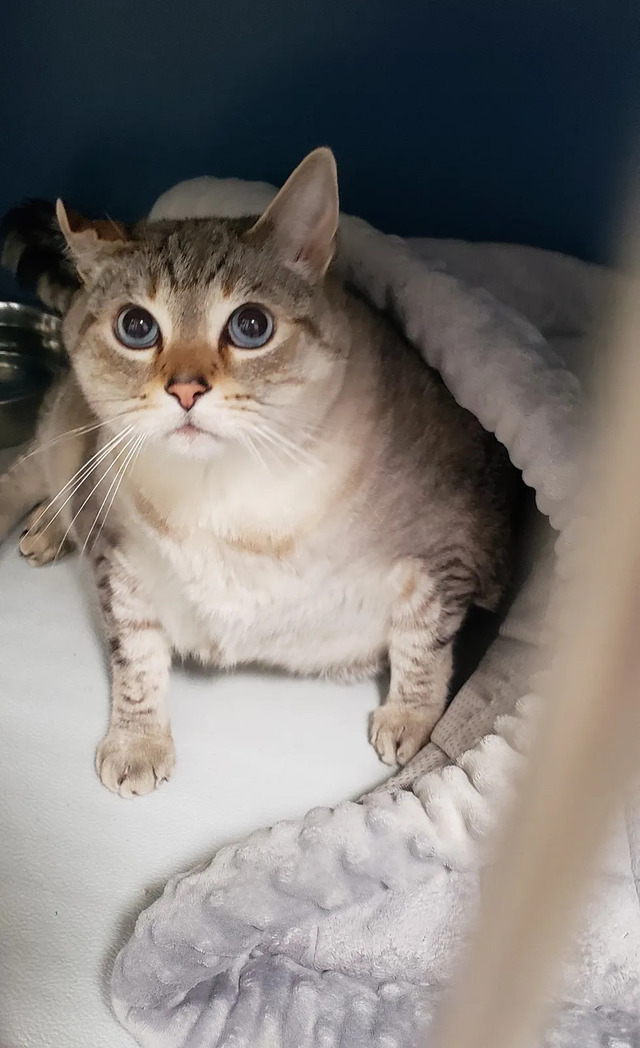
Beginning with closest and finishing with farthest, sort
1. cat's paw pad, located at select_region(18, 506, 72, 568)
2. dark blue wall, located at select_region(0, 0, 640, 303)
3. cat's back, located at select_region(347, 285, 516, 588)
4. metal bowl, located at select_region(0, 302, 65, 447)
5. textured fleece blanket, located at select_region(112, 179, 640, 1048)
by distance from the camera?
textured fleece blanket, located at select_region(112, 179, 640, 1048) < cat's back, located at select_region(347, 285, 516, 588) < dark blue wall, located at select_region(0, 0, 640, 303) < cat's paw pad, located at select_region(18, 506, 72, 568) < metal bowl, located at select_region(0, 302, 65, 447)

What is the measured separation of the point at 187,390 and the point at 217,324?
10cm

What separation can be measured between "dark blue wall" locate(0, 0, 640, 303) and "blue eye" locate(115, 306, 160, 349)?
0.66 metres

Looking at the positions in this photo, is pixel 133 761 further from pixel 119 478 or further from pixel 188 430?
pixel 188 430

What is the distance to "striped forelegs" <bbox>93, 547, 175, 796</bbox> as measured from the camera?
1.12m

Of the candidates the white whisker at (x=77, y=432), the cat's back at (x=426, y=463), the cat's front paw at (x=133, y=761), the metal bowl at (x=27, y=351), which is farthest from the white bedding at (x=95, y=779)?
the metal bowl at (x=27, y=351)

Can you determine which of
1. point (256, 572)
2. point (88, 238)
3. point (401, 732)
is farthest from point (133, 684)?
point (88, 238)

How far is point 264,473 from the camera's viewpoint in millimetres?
972

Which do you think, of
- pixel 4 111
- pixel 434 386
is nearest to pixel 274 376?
pixel 434 386

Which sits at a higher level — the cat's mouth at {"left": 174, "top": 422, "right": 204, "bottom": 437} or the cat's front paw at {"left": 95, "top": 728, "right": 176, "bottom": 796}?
the cat's mouth at {"left": 174, "top": 422, "right": 204, "bottom": 437}

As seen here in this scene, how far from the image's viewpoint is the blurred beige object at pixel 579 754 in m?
0.24

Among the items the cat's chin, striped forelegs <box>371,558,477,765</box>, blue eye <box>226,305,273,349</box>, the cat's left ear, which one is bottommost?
striped forelegs <box>371,558,477,765</box>

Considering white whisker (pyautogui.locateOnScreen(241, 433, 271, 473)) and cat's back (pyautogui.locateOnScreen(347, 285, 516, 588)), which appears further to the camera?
cat's back (pyautogui.locateOnScreen(347, 285, 516, 588))

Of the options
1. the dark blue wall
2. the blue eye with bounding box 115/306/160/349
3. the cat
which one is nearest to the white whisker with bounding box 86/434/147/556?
the cat

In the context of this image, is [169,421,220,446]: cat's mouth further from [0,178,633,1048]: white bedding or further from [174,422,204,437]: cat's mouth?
[0,178,633,1048]: white bedding
